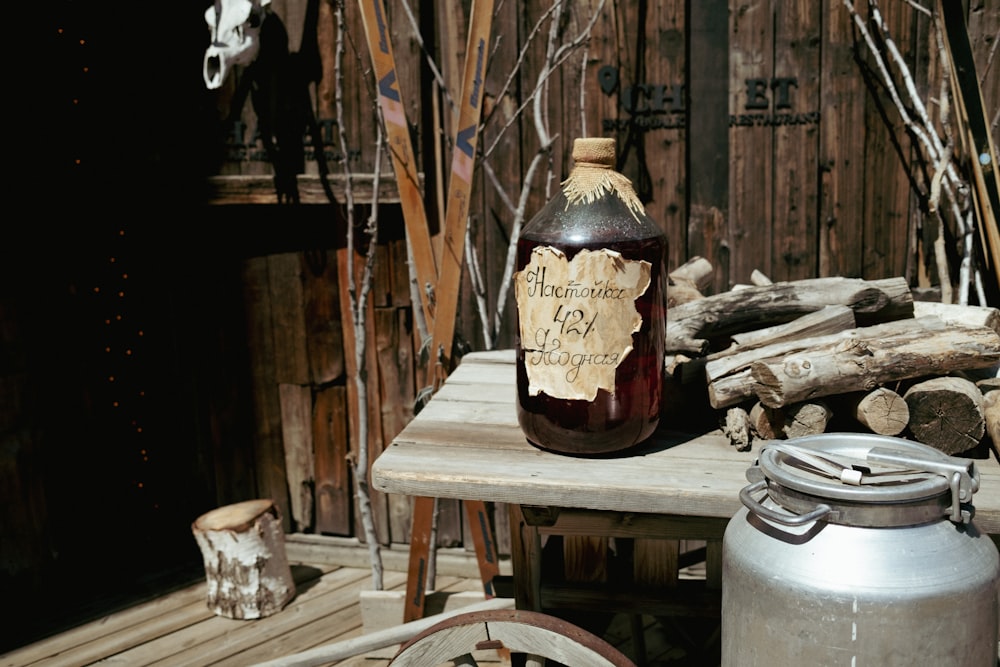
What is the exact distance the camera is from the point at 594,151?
168cm

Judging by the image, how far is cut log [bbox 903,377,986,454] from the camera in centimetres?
163

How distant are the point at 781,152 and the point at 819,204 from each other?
220 millimetres

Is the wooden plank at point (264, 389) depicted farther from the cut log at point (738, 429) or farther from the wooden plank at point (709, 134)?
the cut log at point (738, 429)

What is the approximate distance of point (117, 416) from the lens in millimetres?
3604

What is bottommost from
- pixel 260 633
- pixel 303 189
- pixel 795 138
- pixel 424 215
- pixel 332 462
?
pixel 260 633

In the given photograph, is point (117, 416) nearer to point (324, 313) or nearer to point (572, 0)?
point (324, 313)

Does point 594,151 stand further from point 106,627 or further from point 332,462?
point 106,627

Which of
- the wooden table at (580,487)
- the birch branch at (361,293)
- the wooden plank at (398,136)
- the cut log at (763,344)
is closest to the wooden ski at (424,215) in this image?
the wooden plank at (398,136)

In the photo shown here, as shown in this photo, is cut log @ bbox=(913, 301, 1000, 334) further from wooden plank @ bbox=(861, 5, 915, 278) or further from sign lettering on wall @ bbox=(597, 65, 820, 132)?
sign lettering on wall @ bbox=(597, 65, 820, 132)

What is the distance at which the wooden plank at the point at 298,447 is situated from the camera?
3.63 meters

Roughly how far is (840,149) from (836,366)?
1508 millimetres

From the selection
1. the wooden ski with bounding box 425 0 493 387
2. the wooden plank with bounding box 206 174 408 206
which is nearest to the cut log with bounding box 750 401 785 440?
the wooden ski with bounding box 425 0 493 387

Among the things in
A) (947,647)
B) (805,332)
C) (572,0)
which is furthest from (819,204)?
(947,647)

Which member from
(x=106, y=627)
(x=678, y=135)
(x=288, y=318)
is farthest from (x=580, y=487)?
(x=106, y=627)
